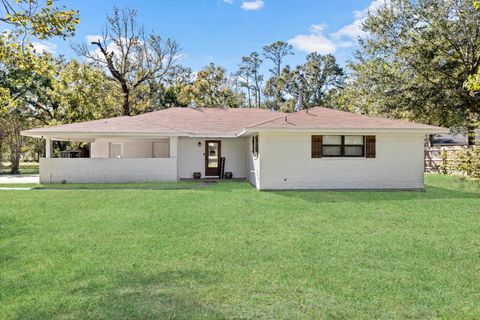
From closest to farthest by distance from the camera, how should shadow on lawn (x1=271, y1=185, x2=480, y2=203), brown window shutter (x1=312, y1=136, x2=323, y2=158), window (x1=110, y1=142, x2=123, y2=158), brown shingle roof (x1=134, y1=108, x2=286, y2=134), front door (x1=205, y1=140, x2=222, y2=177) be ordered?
shadow on lawn (x1=271, y1=185, x2=480, y2=203) → brown window shutter (x1=312, y1=136, x2=323, y2=158) → brown shingle roof (x1=134, y1=108, x2=286, y2=134) → front door (x1=205, y1=140, x2=222, y2=177) → window (x1=110, y1=142, x2=123, y2=158)

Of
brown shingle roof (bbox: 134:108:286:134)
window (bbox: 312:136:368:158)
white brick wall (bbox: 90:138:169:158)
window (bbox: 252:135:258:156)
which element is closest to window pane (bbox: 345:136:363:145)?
window (bbox: 312:136:368:158)

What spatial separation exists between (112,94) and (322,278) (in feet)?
103

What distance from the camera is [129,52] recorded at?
34.1 metres

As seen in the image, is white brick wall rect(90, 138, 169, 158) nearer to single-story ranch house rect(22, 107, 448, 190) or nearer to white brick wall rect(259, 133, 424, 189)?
single-story ranch house rect(22, 107, 448, 190)

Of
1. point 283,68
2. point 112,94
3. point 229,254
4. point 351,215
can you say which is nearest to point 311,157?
point 351,215

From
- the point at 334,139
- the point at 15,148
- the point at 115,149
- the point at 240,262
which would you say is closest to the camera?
the point at 240,262

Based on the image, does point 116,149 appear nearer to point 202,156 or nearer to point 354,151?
point 202,156

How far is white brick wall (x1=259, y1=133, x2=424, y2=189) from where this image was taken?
14781 millimetres

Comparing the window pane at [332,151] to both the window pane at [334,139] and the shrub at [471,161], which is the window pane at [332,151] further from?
the shrub at [471,161]

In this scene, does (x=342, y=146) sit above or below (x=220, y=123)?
below

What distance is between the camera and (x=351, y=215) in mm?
9281

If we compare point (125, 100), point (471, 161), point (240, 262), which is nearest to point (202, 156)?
point (471, 161)

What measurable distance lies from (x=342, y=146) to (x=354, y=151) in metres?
0.58

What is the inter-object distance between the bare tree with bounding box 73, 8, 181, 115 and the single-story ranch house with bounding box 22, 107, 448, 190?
14.3 metres
